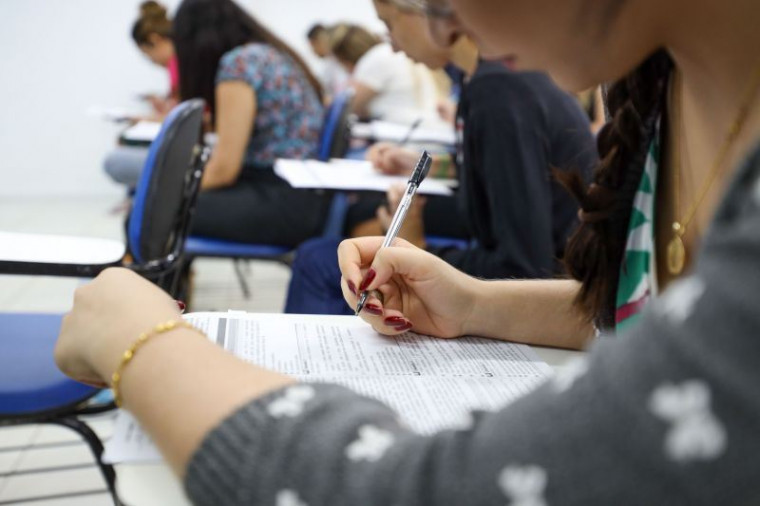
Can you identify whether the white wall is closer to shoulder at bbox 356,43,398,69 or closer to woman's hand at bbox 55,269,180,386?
shoulder at bbox 356,43,398,69

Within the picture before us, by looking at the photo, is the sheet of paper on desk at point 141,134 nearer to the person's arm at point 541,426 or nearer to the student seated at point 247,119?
the student seated at point 247,119

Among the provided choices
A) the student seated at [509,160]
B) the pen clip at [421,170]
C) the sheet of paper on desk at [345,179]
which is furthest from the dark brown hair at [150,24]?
the pen clip at [421,170]

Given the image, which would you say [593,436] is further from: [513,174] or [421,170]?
[513,174]

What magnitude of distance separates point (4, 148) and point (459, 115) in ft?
15.1

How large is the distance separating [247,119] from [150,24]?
230 centimetres

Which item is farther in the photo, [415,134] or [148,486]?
[415,134]

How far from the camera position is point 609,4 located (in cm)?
44

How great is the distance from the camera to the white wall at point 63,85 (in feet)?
16.1

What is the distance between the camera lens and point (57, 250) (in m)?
0.94

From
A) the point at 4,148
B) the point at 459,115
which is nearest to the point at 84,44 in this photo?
the point at 4,148

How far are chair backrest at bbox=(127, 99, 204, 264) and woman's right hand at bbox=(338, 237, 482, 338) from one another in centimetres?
74

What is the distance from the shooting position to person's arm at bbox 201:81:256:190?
2168 millimetres

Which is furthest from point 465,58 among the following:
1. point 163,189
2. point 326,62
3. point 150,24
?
point 326,62

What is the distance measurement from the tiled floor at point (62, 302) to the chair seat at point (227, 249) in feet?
0.55
